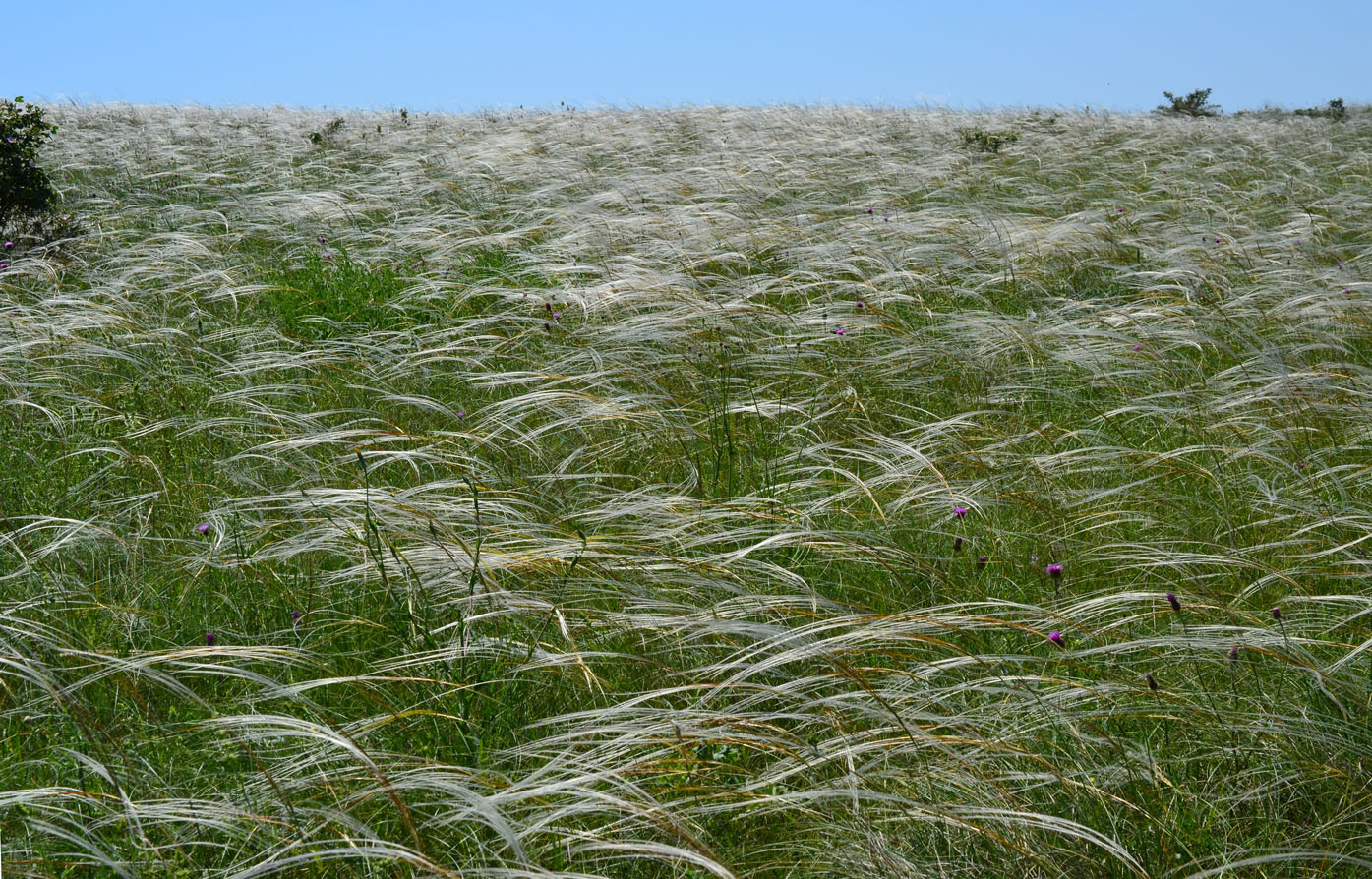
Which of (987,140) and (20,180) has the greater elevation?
(987,140)

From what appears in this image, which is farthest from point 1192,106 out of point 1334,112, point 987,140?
point 987,140

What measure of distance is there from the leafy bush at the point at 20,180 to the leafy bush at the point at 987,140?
7805 millimetres

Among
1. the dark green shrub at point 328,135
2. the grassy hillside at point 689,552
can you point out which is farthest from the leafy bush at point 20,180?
the dark green shrub at point 328,135

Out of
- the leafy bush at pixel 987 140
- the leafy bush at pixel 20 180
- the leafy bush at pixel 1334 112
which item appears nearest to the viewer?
the leafy bush at pixel 20 180

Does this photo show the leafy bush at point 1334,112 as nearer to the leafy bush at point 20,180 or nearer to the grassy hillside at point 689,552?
the grassy hillside at point 689,552

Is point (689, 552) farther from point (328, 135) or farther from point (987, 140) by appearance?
point (328, 135)

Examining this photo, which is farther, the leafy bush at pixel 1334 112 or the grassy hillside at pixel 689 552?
the leafy bush at pixel 1334 112

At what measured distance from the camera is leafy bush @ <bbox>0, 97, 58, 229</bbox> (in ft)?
20.4

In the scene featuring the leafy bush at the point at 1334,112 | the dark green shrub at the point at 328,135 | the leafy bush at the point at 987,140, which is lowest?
the dark green shrub at the point at 328,135

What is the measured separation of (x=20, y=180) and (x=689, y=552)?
19.2 feet

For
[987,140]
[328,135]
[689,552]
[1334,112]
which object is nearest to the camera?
[689,552]

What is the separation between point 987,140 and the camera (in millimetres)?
9906

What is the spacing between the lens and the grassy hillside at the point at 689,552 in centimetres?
166

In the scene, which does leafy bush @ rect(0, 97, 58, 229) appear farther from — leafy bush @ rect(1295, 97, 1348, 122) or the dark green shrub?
leafy bush @ rect(1295, 97, 1348, 122)
